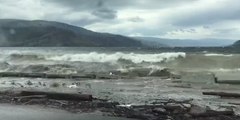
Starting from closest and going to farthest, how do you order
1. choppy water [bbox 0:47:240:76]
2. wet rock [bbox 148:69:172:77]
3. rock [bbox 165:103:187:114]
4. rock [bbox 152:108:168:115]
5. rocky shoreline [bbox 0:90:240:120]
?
1. rocky shoreline [bbox 0:90:240:120]
2. rock [bbox 152:108:168:115]
3. rock [bbox 165:103:187:114]
4. wet rock [bbox 148:69:172:77]
5. choppy water [bbox 0:47:240:76]

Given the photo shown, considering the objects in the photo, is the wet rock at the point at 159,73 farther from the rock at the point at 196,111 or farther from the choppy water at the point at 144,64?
the rock at the point at 196,111

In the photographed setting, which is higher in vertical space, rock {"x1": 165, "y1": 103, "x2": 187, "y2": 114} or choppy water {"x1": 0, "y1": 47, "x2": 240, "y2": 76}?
choppy water {"x1": 0, "y1": 47, "x2": 240, "y2": 76}

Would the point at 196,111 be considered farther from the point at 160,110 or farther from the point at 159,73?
the point at 159,73

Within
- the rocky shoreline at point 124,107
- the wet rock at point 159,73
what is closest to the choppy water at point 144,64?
the wet rock at point 159,73

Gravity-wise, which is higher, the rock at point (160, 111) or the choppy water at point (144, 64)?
the choppy water at point (144, 64)

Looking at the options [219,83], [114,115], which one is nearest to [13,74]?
[219,83]

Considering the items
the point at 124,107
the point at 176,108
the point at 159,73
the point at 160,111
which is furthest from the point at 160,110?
the point at 159,73

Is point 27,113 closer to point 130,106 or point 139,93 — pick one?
point 130,106

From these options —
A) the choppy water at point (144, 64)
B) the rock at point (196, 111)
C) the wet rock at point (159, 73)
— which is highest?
the choppy water at point (144, 64)

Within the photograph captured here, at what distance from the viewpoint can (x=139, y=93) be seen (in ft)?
67.8

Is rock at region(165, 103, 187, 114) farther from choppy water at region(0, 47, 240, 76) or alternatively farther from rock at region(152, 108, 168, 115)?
choppy water at region(0, 47, 240, 76)

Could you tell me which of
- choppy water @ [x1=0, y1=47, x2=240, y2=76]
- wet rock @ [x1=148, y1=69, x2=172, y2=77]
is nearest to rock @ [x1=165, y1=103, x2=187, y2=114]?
wet rock @ [x1=148, y1=69, x2=172, y2=77]

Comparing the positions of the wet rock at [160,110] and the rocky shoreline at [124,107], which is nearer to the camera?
the rocky shoreline at [124,107]

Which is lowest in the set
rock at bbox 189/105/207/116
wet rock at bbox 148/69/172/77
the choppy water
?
rock at bbox 189/105/207/116
